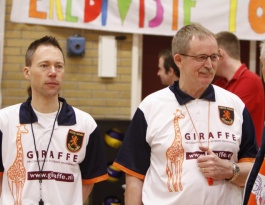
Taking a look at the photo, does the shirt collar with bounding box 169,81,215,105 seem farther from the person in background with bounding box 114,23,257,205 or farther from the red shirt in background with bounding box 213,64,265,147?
the red shirt in background with bounding box 213,64,265,147

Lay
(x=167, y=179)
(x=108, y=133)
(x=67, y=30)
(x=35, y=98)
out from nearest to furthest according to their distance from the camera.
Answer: (x=167, y=179) < (x=35, y=98) < (x=108, y=133) < (x=67, y=30)

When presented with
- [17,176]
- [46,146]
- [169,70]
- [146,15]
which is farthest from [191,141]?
[146,15]

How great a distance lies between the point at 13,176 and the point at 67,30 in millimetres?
2935

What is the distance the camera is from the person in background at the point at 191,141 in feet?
7.68

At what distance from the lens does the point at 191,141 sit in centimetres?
239

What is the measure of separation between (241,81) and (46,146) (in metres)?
1.83

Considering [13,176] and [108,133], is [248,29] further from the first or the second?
[13,176]

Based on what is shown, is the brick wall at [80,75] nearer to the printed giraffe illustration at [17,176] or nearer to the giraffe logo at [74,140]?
the giraffe logo at [74,140]

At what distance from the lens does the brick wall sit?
16.8ft

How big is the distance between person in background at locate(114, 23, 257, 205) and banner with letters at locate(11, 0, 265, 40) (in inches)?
106

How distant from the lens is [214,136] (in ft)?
7.89

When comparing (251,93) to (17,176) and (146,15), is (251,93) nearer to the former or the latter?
(146,15)

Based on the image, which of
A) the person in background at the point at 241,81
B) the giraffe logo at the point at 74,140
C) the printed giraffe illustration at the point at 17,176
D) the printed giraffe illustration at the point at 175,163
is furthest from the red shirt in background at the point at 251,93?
the printed giraffe illustration at the point at 17,176

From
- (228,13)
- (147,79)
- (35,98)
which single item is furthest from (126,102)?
(35,98)
